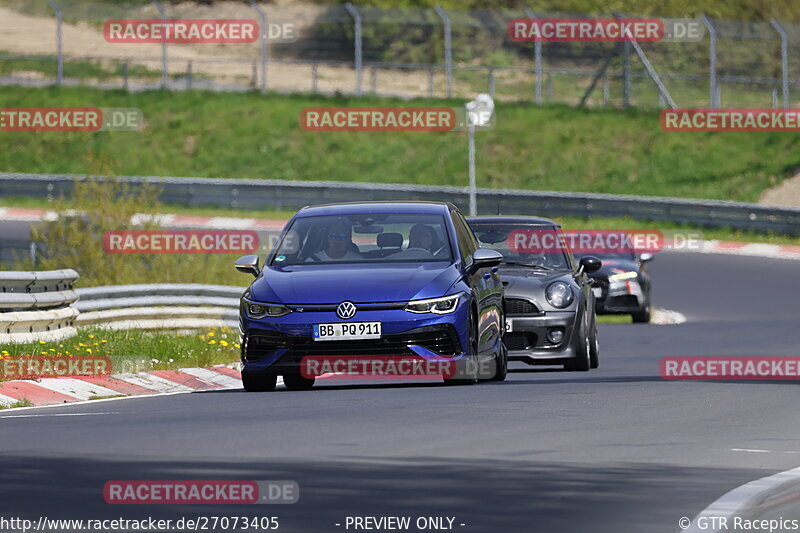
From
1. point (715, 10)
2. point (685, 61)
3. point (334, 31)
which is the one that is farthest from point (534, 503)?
point (715, 10)

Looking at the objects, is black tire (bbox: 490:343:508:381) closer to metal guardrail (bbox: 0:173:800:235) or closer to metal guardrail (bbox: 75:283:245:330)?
metal guardrail (bbox: 75:283:245:330)

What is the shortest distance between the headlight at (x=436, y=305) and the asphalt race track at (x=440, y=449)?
67 cm

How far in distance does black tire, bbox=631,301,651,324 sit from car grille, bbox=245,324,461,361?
1468 cm

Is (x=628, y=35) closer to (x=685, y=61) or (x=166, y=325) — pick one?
(x=685, y=61)

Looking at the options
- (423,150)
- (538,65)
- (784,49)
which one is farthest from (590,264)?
(423,150)

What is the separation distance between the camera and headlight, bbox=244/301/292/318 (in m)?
13.6

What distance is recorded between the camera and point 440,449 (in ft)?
33.9

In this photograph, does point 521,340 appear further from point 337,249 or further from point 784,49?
point 784,49

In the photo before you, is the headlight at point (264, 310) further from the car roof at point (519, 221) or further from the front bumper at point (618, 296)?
the front bumper at point (618, 296)

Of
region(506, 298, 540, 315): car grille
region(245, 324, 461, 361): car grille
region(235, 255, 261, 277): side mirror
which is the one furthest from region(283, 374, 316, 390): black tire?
region(506, 298, 540, 315): car grille

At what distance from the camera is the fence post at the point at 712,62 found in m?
44.1

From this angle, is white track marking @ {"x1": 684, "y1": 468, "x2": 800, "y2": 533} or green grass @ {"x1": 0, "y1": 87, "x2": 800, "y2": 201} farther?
green grass @ {"x1": 0, "y1": 87, "x2": 800, "y2": 201}

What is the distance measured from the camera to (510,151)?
48.6m

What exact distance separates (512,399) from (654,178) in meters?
33.8
